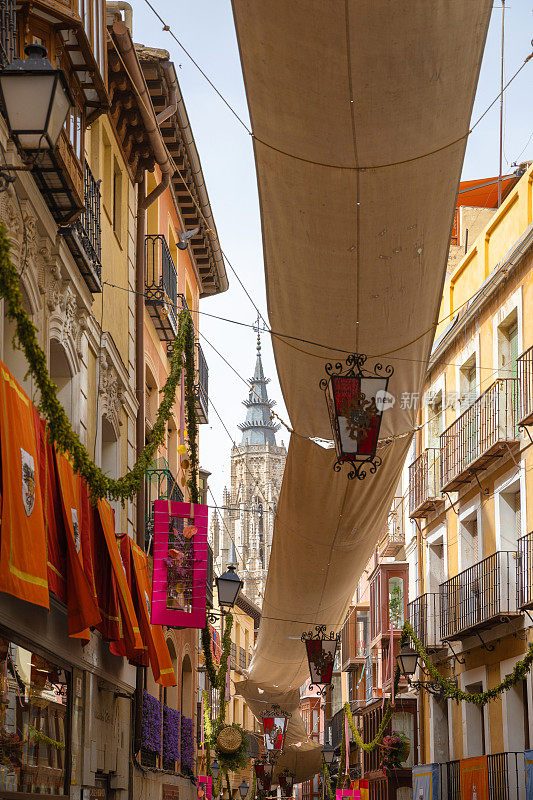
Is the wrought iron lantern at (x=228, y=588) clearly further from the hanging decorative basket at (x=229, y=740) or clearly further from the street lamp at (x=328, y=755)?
the street lamp at (x=328, y=755)

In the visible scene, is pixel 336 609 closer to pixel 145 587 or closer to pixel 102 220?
pixel 145 587

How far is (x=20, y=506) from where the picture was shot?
23.1 feet

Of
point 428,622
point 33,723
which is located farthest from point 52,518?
point 428,622

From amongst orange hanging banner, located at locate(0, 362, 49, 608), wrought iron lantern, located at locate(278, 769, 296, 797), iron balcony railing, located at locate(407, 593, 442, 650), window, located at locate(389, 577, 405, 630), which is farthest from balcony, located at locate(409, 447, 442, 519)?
wrought iron lantern, located at locate(278, 769, 296, 797)

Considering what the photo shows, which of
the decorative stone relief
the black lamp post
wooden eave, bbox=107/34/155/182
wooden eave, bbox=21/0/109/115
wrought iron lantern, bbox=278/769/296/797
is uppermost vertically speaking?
wooden eave, bbox=107/34/155/182

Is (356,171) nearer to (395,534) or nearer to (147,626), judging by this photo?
(147,626)

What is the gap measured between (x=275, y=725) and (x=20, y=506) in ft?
72.7

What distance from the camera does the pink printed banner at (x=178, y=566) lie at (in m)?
12.6

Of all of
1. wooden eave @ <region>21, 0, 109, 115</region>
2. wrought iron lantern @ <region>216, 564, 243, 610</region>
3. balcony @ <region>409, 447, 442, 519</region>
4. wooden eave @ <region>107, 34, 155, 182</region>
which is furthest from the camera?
balcony @ <region>409, 447, 442, 519</region>

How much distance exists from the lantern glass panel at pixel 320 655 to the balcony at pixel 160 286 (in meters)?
5.60

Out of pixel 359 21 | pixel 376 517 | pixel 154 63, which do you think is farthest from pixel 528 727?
pixel 359 21

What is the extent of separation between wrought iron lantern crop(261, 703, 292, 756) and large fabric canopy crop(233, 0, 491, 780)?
56.8 ft

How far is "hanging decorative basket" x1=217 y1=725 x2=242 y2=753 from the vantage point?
25.2m

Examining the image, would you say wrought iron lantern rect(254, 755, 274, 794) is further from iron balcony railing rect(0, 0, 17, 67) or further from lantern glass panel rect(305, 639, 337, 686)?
iron balcony railing rect(0, 0, 17, 67)
